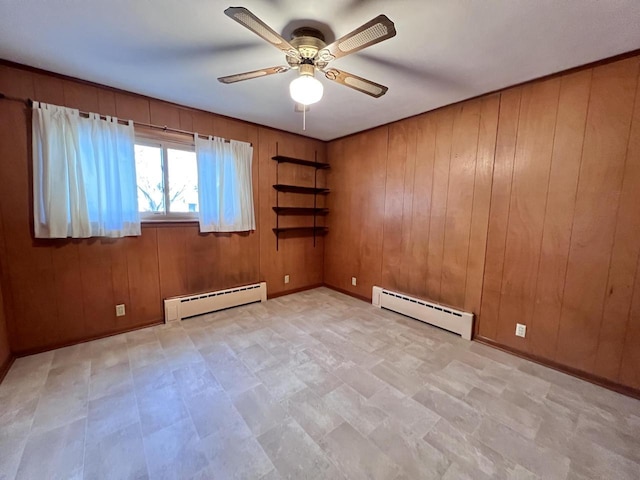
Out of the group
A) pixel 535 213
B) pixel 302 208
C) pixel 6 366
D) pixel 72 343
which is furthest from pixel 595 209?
pixel 6 366

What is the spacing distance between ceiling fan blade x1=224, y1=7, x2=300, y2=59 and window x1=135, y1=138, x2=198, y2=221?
1.98 m

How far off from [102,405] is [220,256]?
190cm

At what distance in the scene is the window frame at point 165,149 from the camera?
273cm

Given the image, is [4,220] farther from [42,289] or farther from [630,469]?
[630,469]

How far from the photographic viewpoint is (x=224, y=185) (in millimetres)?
3236

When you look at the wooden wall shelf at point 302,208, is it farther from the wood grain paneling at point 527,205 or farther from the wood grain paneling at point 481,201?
the wood grain paneling at point 527,205

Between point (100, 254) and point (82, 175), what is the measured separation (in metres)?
0.77

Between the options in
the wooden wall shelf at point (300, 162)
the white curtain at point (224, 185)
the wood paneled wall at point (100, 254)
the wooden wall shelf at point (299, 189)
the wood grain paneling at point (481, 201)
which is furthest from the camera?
the wooden wall shelf at point (299, 189)

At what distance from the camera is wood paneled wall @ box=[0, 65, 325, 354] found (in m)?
2.16

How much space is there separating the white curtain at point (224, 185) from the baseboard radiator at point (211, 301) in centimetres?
83

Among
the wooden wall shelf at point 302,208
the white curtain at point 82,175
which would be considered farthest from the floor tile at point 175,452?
the wooden wall shelf at point 302,208

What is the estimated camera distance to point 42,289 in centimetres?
231

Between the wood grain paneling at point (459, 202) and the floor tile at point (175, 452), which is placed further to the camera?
the wood grain paneling at point (459, 202)

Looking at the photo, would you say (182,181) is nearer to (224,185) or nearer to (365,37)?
(224,185)
